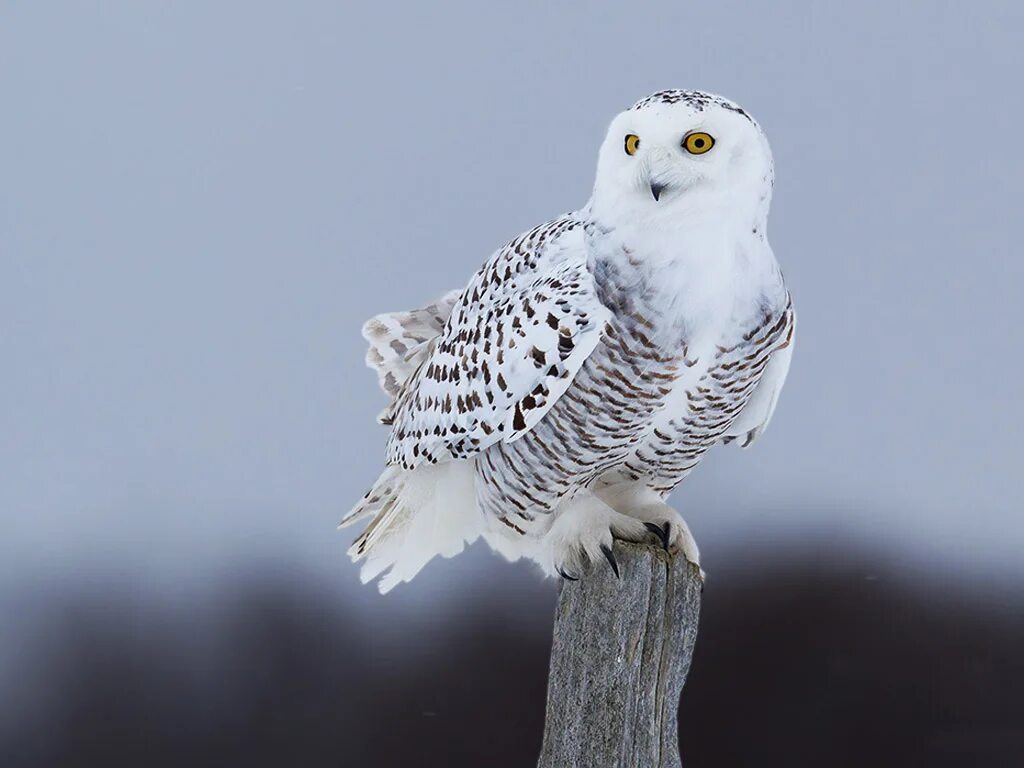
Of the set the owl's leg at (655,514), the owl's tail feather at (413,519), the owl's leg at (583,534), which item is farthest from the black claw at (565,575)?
the owl's tail feather at (413,519)

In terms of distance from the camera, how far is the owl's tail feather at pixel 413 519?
2205 millimetres

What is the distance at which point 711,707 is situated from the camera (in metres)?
3.92

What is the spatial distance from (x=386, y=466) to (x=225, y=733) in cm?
193

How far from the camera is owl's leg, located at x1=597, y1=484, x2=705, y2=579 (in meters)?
2.02

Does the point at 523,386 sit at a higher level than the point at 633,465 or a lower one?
higher

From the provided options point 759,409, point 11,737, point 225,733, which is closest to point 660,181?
point 759,409

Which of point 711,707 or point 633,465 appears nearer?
point 633,465

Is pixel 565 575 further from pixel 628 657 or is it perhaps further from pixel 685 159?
pixel 685 159

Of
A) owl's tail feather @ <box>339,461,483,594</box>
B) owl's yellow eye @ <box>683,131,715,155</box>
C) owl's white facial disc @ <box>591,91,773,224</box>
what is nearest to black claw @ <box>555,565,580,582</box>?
owl's tail feather @ <box>339,461,483,594</box>

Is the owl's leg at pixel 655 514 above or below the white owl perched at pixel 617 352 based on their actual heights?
below

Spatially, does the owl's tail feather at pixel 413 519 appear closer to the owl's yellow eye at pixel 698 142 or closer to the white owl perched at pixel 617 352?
the white owl perched at pixel 617 352

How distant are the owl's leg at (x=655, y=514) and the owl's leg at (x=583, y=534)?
29mm

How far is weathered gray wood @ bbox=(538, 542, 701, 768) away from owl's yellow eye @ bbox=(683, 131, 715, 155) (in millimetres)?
642

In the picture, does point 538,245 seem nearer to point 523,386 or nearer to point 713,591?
point 523,386
